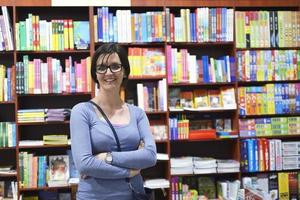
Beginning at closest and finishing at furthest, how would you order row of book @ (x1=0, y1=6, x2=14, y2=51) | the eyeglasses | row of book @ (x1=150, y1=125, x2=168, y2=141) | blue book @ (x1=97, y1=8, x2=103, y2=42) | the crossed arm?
the crossed arm → the eyeglasses → row of book @ (x1=0, y1=6, x2=14, y2=51) → blue book @ (x1=97, y1=8, x2=103, y2=42) → row of book @ (x1=150, y1=125, x2=168, y2=141)

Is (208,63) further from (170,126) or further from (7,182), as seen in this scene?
(7,182)

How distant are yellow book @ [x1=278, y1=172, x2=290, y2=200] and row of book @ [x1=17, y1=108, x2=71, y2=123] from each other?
7.40 ft

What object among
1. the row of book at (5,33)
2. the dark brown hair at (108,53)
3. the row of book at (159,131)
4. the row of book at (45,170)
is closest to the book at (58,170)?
the row of book at (45,170)

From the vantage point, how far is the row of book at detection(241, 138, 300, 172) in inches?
136

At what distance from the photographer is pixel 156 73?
3.35m

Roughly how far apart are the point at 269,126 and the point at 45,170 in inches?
89.2

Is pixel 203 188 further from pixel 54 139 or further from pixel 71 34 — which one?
pixel 71 34

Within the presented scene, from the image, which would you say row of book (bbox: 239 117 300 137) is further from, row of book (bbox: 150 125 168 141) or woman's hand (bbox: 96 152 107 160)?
woman's hand (bbox: 96 152 107 160)

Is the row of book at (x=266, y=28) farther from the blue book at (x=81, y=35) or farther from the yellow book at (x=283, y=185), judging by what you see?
the blue book at (x=81, y=35)

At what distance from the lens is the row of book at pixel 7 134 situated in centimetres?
319

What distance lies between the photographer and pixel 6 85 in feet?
10.5

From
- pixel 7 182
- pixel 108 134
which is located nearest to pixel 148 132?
pixel 108 134

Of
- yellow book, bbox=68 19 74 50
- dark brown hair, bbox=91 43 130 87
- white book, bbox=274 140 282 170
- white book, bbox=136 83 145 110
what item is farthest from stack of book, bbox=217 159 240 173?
dark brown hair, bbox=91 43 130 87

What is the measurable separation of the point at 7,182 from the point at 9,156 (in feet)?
0.88
